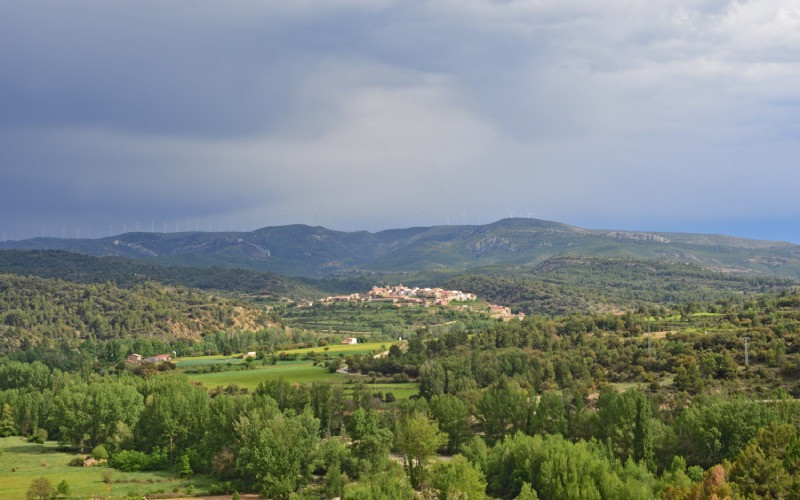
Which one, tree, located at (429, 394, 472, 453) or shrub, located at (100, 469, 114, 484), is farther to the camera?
tree, located at (429, 394, 472, 453)

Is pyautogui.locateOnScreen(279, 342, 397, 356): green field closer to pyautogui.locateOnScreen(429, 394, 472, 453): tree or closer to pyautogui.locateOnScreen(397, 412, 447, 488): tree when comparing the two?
pyautogui.locateOnScreen(429, 394, 472, 453): tree

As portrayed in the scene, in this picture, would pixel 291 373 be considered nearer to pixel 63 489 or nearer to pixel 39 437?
pixel 39 437

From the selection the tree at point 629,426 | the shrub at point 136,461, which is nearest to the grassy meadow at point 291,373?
the shrub at point 136,461

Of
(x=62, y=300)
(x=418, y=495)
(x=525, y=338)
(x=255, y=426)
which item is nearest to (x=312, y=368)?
(x=525, y=338)

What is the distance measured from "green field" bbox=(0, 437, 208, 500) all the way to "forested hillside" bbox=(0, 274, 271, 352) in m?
79.1

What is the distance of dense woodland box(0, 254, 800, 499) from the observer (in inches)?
1861

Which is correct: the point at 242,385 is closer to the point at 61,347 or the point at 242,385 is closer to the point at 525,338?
the point at 525,338

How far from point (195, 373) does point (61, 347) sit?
35041 mm

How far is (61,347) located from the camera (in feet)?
417

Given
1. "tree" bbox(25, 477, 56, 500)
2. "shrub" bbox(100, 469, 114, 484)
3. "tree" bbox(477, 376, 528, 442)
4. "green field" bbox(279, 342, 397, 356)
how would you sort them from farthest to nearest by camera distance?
1. "green field" bbox(279, 342, 397, 356)
2. "tree" bbox(477, 376, 528, 442)
3. "shrub" bbox(100, 469, 114, 484)
4. "tree" bbox(25, 477, 56, 500)

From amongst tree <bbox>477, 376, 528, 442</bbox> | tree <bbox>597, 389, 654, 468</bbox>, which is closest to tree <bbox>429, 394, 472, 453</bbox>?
tree <bbox>477, 376, 528, 442</bbox>

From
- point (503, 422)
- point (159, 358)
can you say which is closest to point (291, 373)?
point (159, 358)

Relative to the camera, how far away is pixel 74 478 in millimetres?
57344

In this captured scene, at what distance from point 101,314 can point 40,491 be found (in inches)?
4732
